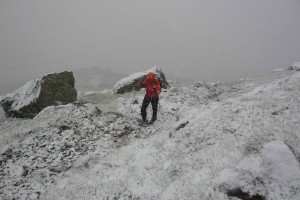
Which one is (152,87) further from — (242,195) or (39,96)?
(242,195)

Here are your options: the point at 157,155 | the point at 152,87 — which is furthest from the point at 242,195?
the point at 152,87

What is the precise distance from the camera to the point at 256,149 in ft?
22.0

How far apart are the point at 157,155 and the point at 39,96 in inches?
374

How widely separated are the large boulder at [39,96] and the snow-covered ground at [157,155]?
166 cm

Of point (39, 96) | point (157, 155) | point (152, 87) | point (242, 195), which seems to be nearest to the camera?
point (242, 195)

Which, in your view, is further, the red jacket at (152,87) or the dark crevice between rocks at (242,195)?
the red jacket at (152,87)

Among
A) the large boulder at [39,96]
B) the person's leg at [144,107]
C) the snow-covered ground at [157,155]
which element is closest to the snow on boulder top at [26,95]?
the large boulder at [39,96]

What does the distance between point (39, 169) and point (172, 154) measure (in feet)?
17.1

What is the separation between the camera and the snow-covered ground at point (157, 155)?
5.68 m

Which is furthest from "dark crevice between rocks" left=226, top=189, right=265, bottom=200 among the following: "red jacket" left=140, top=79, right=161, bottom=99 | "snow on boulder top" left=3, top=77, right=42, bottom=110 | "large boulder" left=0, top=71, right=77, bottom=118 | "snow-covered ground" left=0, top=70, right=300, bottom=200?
"snow on boulder top" left=3, top=77, right=42, bottom=110

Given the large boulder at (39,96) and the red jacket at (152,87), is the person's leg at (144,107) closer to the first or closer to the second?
the red jacket at (152,87)

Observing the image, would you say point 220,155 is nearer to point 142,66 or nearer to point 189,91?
point 189,91

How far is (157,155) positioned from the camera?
337 inches

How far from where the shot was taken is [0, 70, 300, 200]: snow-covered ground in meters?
5.68
